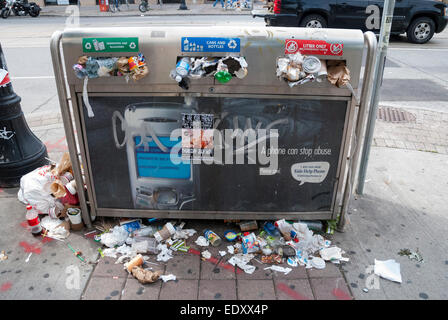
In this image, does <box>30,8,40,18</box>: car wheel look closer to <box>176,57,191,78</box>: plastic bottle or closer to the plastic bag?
the plastic bag

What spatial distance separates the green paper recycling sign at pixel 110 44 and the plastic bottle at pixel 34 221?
1.67 m

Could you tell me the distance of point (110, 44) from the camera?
8.75 ft

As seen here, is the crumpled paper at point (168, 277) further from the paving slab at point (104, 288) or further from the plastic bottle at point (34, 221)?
the plastic bottle at point (34, 221)

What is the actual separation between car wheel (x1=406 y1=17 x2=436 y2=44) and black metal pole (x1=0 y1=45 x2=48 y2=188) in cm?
1211

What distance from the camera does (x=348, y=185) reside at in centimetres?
318

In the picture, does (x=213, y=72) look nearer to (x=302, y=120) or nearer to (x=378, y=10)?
(x=302, y=120)

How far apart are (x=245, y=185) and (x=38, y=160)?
2617mm

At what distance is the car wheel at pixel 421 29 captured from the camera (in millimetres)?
11820

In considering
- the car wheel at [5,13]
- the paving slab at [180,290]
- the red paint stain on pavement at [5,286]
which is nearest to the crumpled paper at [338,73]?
the paving slab at [180,290]

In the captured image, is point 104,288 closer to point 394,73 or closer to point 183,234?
point 183,234

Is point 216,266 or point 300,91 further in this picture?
point 216,266

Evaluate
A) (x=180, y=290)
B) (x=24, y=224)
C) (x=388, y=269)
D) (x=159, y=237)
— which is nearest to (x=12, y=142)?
(x=24, y=224)
